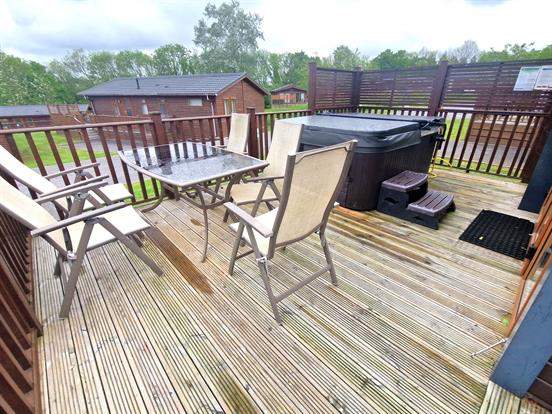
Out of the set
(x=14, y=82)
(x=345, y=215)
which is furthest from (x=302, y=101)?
(x=345, y=215)

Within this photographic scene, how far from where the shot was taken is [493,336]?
4.79ft

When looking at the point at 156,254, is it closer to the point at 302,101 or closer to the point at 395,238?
the point at 395,238

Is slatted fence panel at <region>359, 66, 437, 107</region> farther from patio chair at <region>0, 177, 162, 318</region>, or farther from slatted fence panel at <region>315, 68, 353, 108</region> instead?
patio chair at <region>0, 177, 162, 318</region>

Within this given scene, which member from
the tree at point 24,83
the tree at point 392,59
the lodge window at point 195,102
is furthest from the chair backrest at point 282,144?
the tree at point 392,59

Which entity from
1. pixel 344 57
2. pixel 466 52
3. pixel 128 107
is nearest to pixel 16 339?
pixel 128 107

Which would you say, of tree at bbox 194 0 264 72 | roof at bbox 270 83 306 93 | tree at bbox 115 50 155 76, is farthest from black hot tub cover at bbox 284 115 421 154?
tree at bbox 115 50 155 76

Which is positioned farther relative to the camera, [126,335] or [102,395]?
[126,335]

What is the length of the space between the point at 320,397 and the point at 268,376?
10.8 inches

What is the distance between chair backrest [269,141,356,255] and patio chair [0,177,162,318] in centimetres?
107

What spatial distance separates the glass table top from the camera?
6.58 feet

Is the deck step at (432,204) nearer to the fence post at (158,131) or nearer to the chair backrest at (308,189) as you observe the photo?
the chair backrest at (308,189)

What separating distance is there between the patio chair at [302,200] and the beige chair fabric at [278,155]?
78 cm

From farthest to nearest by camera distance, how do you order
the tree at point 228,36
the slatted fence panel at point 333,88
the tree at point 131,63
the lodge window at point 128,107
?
1. the tree at point 131,63
2. the tree at point 228,36
3. the lodge window at point 128,107
4. the slatted fence panel at point 333,88

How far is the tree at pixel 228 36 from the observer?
22.0 metres
